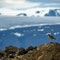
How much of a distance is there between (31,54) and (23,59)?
704 mm

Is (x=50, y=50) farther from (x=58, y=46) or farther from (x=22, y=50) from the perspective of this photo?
(x=22, y=50)

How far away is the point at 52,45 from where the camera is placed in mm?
13461

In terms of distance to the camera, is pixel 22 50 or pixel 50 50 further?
pixel 22 50

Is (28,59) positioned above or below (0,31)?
above

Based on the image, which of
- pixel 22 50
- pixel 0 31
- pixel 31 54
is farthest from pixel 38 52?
pixel 0 31

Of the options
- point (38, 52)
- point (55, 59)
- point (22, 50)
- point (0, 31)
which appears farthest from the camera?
point (0, 31)

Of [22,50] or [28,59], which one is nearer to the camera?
[28,59]

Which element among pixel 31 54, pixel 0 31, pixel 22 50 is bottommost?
pixel 0 31

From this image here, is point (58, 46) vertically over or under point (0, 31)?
over

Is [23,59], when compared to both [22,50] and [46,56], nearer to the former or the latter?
[46,56]

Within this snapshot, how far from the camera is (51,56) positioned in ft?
39.3

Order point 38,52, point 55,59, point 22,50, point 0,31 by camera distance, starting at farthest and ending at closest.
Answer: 1. point 0,31
2. point 22,50
3. point 38,52
4. point 55,59

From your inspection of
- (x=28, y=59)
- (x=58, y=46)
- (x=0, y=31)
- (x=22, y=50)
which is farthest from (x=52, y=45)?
(x=0, y=31)

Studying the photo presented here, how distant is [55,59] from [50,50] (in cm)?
91
